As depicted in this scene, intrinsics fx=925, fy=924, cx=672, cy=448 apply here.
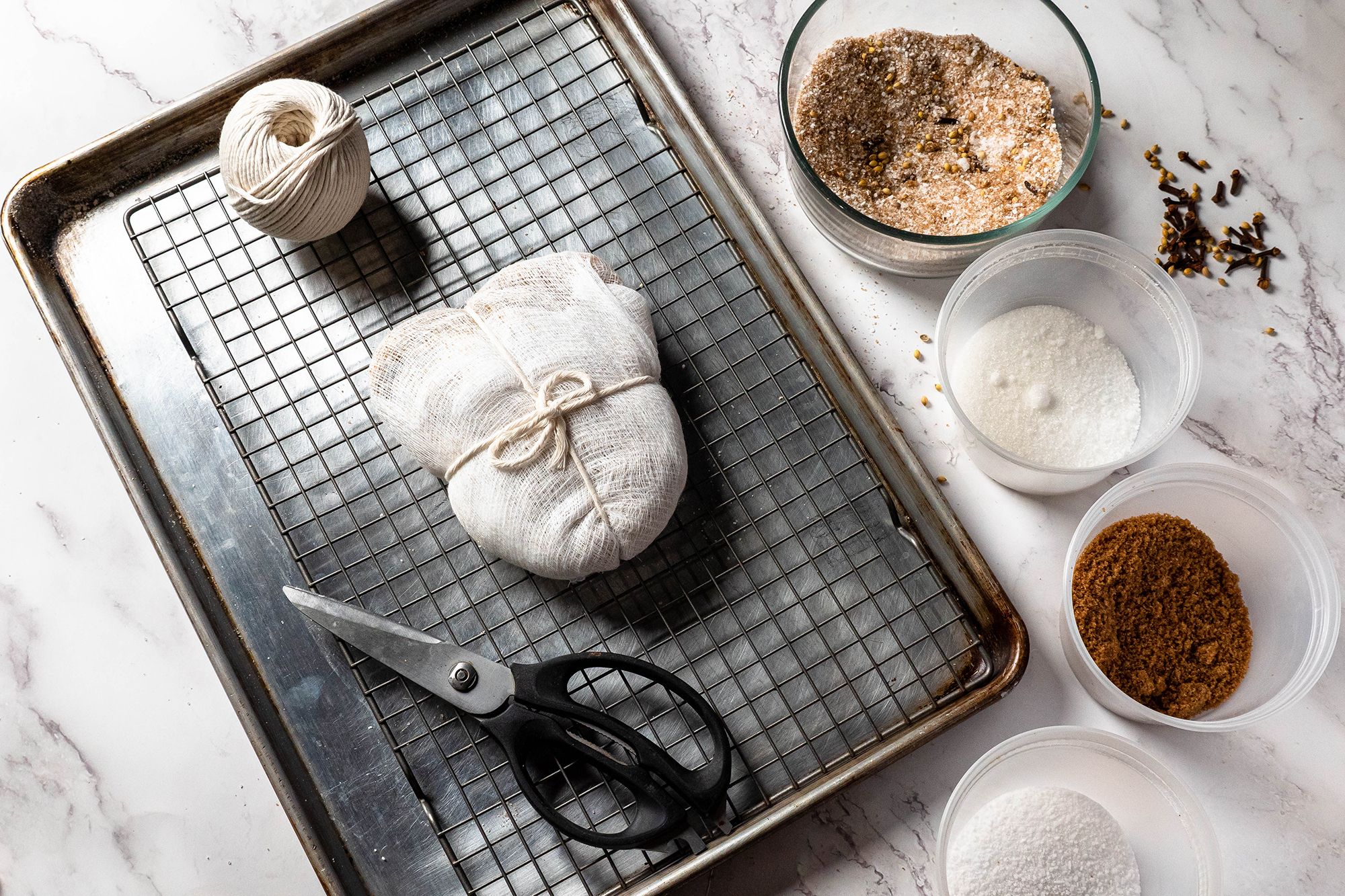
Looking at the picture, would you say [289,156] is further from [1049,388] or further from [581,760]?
[1049,388]

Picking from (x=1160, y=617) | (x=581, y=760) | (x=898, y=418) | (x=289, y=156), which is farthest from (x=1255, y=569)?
(x=289, y=156)

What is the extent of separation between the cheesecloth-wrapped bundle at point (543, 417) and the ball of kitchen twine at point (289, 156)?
15 cm

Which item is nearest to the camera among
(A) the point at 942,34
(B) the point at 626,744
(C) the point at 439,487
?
(B) the point at 626,744

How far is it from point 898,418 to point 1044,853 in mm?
441

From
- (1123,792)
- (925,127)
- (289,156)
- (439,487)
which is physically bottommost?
(1123,792)

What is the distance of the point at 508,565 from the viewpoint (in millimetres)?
915

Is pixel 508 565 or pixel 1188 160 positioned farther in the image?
pixel 1188 160

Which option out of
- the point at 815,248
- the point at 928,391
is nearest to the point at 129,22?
the point at 815,248

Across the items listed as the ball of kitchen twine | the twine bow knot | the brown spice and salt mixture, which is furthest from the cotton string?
the brown spice and salt mixture

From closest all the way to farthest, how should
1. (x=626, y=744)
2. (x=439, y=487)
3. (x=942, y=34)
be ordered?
(x=626, y=744)
(x=439, y=487)
(x=942, y=34)

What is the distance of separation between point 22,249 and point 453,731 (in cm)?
65

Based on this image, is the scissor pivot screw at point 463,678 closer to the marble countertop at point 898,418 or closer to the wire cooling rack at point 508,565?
the wire cooling rack at point 508,565

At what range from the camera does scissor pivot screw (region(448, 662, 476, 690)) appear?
83 cm

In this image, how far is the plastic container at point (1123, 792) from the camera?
0.88 metres
